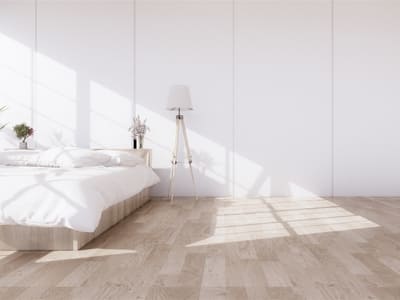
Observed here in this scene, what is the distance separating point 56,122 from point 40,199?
354 centimetres

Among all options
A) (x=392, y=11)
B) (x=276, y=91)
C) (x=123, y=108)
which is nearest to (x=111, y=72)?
(x=123, y=108)

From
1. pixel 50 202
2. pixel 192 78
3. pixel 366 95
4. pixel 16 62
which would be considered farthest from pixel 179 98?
pixel 50 202

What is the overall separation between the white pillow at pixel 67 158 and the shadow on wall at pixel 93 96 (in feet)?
5.09

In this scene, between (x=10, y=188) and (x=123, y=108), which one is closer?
(x=10, y=188)

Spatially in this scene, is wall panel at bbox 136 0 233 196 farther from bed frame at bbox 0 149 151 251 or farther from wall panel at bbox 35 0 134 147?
bed frame at bbox 0 149 151 251

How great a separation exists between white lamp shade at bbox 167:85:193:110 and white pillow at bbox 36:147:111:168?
136 cm

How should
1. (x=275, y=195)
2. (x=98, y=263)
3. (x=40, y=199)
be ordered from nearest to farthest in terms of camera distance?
(x=98, y=263)
(x=40, y=199)
(x=275, y=195)

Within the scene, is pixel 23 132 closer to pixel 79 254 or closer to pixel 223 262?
pixel 79 254

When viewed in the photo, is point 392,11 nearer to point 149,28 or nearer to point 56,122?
point 149,28

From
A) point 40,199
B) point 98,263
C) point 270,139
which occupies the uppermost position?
point 270,139

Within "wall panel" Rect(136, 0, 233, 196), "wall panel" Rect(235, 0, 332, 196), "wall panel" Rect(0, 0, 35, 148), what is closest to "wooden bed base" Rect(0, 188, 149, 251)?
"wall panel" Rect(136, 0, 233, 196)

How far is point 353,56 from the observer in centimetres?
612

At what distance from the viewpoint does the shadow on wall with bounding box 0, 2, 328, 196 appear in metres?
6.10

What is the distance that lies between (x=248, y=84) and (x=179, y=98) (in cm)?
110
